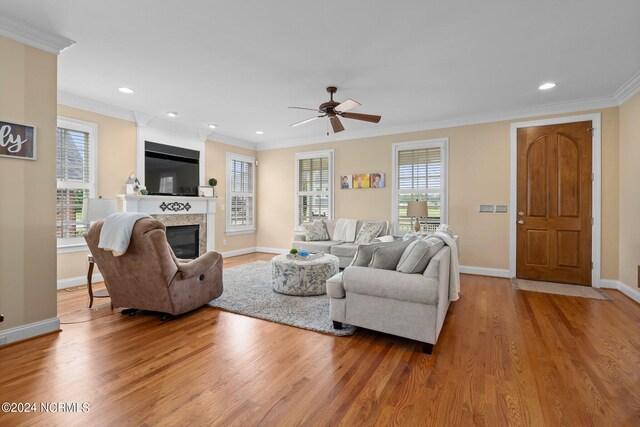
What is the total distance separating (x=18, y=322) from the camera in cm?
269

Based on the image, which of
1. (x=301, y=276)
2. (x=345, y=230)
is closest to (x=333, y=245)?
(x=345, y=230)

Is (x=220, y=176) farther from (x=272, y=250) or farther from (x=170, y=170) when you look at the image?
(x=272, y=250)

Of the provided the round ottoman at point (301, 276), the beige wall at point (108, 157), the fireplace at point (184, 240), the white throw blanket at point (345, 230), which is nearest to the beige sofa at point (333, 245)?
the white throw blanket at point (345, 230)

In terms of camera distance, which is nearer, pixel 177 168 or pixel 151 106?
pixel 151 106

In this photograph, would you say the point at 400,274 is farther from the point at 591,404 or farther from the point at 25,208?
the point at 25,208

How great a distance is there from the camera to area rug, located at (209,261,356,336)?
308cm

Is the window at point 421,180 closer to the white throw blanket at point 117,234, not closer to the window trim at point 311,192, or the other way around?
the window trim at point 311,192

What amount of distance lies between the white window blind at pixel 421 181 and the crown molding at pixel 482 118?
330mm

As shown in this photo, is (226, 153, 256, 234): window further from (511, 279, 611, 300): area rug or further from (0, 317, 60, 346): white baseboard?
(511, 279, 611, 300): area rug

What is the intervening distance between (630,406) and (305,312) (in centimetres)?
255

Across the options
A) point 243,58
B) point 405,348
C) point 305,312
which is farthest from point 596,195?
point 243,58

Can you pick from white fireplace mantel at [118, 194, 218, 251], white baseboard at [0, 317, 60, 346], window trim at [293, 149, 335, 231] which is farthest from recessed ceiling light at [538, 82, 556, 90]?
white baseboard at [0, 317, 60, 346]

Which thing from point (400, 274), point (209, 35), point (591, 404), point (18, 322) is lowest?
point (591, 404)

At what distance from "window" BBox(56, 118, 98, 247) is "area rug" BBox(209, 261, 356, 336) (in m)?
2.30
